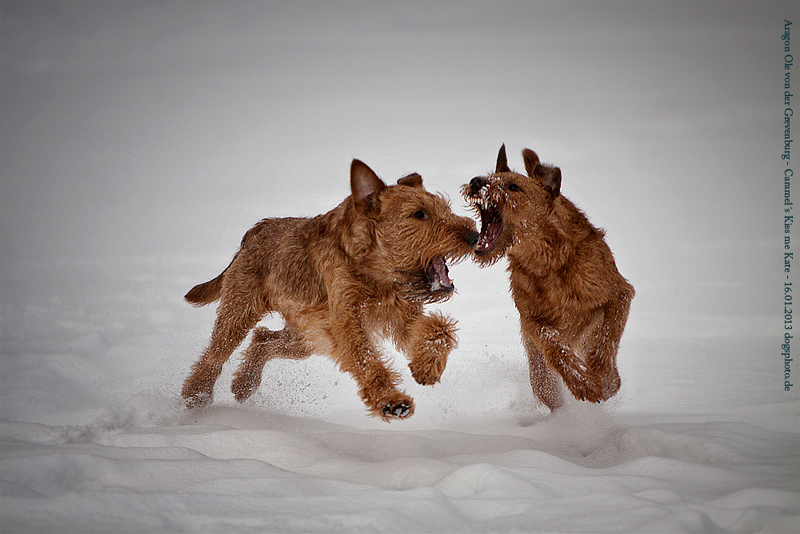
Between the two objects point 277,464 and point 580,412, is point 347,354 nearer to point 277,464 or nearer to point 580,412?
point 277,464

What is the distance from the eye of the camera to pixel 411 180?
14.5ft

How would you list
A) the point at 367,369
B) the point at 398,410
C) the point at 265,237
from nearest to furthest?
1. the point at 398,410
2. the point at 367,369
3. the point at 265,237

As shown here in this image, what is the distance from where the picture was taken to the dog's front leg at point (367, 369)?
3.59 m

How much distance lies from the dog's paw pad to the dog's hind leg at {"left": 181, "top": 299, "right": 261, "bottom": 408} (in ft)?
5.94

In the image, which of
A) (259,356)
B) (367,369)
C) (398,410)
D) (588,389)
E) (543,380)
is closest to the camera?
(398,410)

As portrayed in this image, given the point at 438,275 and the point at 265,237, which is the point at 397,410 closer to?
the point at 438,275

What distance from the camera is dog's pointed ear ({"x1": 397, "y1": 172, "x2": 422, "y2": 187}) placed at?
4.40 m

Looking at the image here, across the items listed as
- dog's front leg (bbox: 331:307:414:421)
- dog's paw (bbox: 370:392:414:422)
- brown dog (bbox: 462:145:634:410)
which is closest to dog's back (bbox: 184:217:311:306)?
dog's front leg (bbox: 331:307:414:421)

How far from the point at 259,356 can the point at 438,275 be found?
2.22m

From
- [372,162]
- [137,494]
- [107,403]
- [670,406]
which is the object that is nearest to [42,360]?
[107,403]

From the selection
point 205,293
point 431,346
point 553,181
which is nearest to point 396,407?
point 431,346

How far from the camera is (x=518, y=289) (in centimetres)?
462

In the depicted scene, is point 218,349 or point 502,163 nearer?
point 502,163

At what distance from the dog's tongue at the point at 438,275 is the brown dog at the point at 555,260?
271mm
